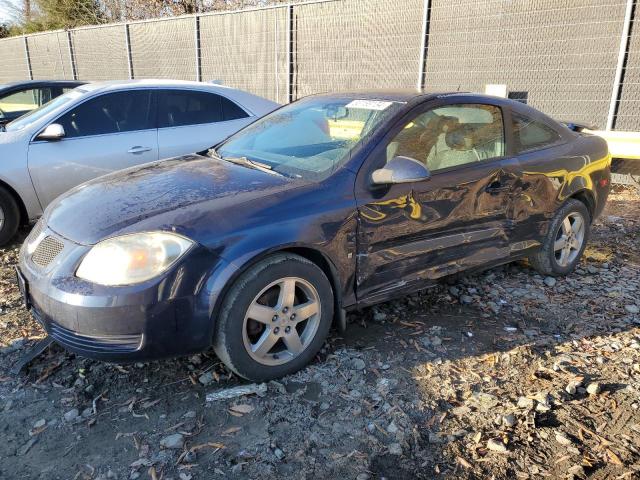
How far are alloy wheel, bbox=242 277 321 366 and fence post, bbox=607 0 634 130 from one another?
642 cm

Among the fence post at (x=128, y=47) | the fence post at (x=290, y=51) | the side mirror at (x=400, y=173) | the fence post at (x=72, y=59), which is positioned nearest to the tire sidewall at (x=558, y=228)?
the side mirror at (x=400, y=173)

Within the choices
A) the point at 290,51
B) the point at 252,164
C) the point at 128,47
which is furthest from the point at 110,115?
the point at 128,47

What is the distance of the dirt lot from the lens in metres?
2.46

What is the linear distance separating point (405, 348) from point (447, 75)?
6.67 m

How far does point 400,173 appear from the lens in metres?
3.18

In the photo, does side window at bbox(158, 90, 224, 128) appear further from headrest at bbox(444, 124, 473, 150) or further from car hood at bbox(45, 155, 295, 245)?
headrest at bbox(444, 124, 473, 150)

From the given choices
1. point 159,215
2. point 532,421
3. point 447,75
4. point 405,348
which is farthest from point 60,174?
→ point 447,75

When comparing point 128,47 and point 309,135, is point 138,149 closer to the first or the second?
point 309,135

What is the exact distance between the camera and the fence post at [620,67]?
23.5 ft

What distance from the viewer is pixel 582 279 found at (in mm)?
4711

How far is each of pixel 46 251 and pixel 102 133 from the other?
2.89 m

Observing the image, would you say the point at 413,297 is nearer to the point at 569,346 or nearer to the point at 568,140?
the point at 569,346

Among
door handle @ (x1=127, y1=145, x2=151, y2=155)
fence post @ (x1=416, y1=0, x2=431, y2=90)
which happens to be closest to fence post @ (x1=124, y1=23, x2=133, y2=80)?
fence post @ (x1=416, y1=0, x2=431, y2=90)

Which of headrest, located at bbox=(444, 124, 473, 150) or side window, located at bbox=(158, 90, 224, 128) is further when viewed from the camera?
side window, located at bbox=(158, 90, 224, 128)
